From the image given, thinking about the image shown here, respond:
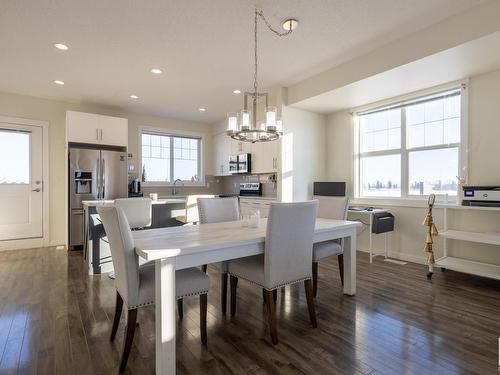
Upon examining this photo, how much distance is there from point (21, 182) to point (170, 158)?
2.63m

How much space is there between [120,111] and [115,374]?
496 centimetres

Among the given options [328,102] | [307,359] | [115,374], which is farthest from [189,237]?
[328,102]

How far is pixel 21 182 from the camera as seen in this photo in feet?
15.3

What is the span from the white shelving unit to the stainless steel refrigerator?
15.8 feet

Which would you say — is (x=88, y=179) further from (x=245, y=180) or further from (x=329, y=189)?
(x=329, y=189)

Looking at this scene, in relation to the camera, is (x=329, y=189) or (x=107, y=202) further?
(x=329, y=189)

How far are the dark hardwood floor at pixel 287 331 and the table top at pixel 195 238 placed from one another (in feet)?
2.26

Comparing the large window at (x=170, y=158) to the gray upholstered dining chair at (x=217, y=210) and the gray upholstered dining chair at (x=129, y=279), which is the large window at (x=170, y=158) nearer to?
the gray upholstered dining chair at (x=217, y=210)

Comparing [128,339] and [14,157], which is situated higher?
[14,157]

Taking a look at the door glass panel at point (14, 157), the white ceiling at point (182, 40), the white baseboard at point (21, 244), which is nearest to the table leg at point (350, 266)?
the white ceiling at point (182, 40)

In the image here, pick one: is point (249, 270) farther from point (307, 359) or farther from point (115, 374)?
point (115, 374)

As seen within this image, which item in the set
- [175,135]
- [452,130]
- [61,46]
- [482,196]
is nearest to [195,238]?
[61,46]

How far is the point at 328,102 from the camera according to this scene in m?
4.24

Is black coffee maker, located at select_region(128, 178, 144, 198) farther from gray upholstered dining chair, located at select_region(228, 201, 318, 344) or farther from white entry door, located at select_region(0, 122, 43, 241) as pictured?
gray upholstered dining chair, located at select_region(228, 201, 318, 344)
